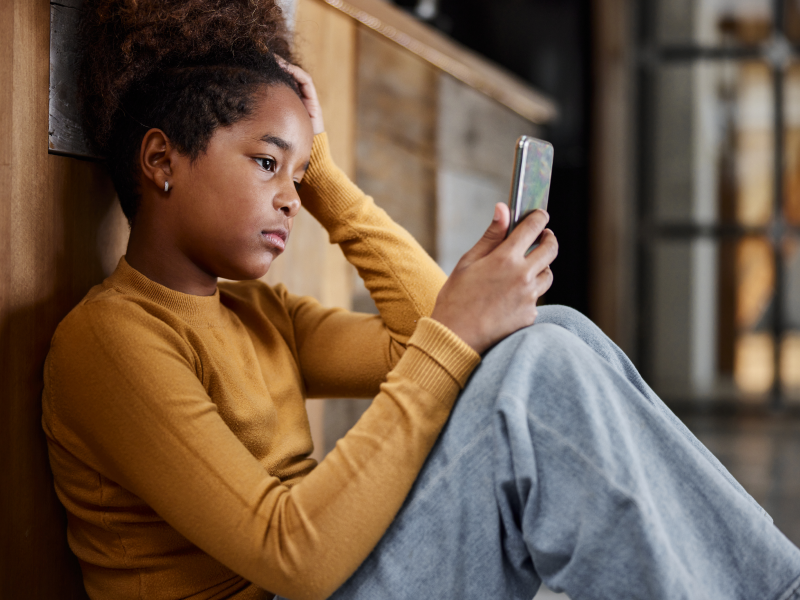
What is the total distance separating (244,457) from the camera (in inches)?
24.6

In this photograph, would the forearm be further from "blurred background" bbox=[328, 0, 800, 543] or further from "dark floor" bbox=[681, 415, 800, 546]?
"blurred background" bbox=[328, 0, 800, 543]

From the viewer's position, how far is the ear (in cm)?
73

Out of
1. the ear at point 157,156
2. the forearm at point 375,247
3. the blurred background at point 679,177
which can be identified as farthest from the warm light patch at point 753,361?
the ear at point 157,156

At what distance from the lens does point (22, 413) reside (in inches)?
28.2

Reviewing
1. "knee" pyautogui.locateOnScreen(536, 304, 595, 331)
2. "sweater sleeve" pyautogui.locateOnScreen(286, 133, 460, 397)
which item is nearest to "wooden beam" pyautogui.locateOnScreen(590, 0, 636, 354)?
"sweater sleeve" pyautogui.locateOnScreen(286, 133, 460, 397)

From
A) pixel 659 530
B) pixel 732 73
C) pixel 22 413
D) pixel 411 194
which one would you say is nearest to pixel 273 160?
pixel 22 413

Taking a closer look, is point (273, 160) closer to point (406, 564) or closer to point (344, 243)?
point (344, 243)

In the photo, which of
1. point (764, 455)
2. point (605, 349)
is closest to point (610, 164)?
point (764, 455)

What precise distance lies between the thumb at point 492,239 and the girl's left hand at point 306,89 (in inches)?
12.2

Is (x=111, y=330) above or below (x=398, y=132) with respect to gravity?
below

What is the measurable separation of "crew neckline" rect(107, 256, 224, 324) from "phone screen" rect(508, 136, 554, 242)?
326 millimetres

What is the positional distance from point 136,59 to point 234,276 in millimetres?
243

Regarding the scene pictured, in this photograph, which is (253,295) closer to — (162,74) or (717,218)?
(162,74)

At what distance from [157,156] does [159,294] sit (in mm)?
140
